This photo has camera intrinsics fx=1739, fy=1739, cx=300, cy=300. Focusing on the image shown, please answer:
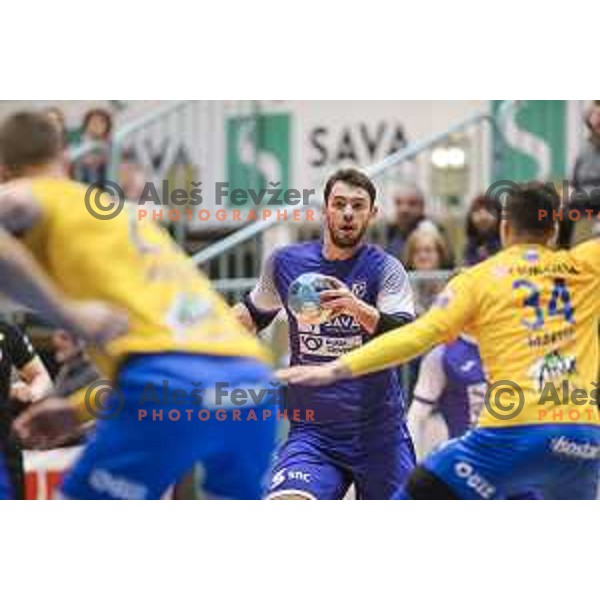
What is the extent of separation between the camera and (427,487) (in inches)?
247

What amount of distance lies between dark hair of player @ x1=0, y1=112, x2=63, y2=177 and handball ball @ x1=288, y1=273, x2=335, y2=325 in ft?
7.38

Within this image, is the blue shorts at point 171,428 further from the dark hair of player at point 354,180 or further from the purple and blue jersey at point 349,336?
the dark hair of player at point 354,180

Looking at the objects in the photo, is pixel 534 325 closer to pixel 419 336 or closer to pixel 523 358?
pixel 523 358

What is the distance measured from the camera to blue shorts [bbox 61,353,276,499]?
5.01m

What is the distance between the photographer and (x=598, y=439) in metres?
6.37

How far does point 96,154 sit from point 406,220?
1867 mm

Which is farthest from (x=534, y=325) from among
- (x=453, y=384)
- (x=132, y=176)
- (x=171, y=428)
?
(x=132, y=176)

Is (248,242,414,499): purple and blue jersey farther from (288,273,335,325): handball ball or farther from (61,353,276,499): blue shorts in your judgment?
(61,353,276,499): blue shorts

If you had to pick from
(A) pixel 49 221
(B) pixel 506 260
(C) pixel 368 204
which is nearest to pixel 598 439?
(B) pixel 506 260

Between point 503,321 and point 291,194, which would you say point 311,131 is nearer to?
point 291,194

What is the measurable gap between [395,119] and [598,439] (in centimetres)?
404

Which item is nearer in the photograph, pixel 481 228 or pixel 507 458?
pixel 507 458

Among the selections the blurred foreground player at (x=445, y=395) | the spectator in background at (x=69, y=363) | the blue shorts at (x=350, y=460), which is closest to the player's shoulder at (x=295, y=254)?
the blue shorts at (x=350, y=460)

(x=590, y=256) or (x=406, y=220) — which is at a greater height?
(x=406, y=220)
